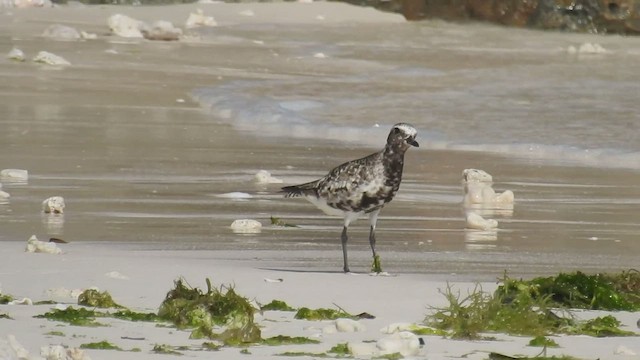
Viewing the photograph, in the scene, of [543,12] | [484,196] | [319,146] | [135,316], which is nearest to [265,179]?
[484,196]

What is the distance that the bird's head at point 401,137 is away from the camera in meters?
7.80

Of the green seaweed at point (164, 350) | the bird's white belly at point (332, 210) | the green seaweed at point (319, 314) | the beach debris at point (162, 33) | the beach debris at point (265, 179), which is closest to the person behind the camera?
the green seaweed at point (164, 350)

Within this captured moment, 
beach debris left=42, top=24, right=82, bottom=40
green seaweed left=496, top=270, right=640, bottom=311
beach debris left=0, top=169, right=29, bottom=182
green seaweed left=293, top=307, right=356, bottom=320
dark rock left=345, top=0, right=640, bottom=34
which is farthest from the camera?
dark rock left=345, top=0, right=640, bottom=34

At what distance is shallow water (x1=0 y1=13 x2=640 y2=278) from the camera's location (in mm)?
8672

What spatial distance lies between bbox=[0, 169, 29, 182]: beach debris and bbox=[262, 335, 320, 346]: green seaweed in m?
5.05

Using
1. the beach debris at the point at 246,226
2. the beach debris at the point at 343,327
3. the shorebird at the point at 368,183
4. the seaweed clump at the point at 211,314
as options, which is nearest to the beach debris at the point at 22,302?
the seaweed clump at the point at 211,314

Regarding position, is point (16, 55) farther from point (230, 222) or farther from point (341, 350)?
point (341, 350)

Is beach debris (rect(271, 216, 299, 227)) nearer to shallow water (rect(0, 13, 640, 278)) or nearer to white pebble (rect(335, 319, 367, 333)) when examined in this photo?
shallow water (rect(0, 13, 640, 278))

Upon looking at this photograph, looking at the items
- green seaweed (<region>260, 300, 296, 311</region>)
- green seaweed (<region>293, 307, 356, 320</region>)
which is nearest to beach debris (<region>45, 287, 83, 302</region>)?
green seaweed (<region>260, 300, 296, 311</region>)

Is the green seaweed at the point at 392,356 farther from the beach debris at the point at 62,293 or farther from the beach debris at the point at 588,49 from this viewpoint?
the beach debris at the point at 588,49

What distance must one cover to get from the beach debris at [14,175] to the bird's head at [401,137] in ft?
11.5

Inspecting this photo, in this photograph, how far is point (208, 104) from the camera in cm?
1620

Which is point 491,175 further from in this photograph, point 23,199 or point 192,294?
point 192,294

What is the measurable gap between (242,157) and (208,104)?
13.3ft
